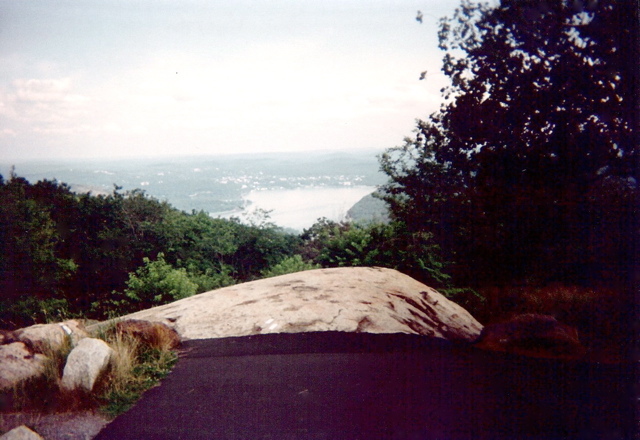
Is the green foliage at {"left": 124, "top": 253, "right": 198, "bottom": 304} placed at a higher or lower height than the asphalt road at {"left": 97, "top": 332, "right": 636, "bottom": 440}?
lower

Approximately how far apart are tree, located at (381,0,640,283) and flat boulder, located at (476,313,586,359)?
11.6ft

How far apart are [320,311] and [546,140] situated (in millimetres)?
6760

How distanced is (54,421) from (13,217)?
46.9 feet

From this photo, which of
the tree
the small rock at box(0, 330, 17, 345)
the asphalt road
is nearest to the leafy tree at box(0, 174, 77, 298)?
the small rock at box(0, 330, 17, 345)

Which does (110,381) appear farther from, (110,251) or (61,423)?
(110,251)

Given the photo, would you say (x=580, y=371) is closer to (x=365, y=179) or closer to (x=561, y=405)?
(x=561, y=405)

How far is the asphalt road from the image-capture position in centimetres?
325

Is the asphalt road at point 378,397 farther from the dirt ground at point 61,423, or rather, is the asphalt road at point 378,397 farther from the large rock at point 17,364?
the large rock at point 17,364

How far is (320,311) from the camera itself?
6.24 metres

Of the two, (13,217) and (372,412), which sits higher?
(13,217)

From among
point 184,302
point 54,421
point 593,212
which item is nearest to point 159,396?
point 54,421

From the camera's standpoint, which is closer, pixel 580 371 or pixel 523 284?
pixel 580 371

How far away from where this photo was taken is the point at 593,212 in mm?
7629

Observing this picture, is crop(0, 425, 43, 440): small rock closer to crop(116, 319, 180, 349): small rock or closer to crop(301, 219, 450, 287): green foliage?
crop(116, 319, 180, 349): small rock
